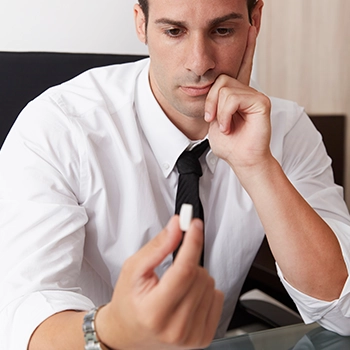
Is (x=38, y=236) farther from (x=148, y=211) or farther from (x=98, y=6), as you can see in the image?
(x=98, y=6)

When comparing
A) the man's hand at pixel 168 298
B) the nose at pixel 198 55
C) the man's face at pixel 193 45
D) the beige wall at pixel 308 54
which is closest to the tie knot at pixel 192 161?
the man's face at pixel 193 45

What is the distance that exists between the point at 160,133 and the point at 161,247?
2.36ft

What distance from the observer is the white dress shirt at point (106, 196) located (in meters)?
1.04

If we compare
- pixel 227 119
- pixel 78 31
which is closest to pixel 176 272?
pixel 227 119

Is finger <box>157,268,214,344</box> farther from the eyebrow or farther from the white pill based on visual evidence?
the eyebrow

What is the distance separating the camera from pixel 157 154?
132 centimetres

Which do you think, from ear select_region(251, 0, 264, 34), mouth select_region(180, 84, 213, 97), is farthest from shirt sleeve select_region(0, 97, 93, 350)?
ear select_region(251, 0, 264, 34)

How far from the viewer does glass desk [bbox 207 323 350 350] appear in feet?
3.30

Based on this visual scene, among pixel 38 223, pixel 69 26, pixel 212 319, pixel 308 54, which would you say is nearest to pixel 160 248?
pixel 212 319

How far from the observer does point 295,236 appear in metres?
1.13

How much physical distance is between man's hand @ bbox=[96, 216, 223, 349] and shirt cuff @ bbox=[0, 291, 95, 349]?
0.87 ft

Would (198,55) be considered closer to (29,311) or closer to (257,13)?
(257,13)

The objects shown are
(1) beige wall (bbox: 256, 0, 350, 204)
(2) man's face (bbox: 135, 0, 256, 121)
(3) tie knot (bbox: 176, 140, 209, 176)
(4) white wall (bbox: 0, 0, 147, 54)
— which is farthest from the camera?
(1) beige wall (bbox: 256, 0, 350, 204)

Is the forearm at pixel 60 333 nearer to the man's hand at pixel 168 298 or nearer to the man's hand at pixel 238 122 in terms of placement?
the man's hand at pixel 168 298
